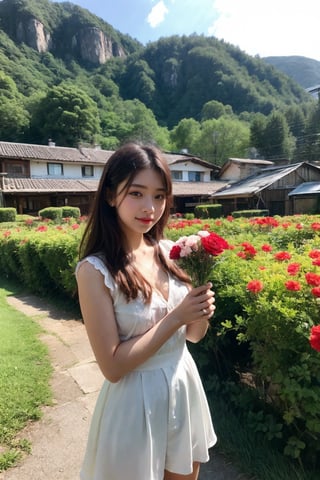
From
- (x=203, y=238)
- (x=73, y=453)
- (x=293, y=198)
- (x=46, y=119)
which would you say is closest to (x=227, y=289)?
(x=203, y=238)

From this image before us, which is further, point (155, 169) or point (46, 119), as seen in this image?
point (46, 119)

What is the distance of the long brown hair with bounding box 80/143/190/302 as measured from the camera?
135cm

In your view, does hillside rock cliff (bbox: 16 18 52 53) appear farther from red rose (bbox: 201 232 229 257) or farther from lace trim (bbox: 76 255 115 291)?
red rose (bbox: 201 232 229 257)

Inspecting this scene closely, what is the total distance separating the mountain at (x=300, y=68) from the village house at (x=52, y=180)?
115 m

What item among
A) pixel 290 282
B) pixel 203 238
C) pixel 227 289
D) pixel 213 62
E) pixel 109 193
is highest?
pixel 213 62

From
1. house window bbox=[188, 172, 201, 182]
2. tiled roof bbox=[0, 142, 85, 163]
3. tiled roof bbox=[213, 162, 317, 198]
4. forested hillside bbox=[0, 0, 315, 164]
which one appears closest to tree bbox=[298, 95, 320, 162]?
forested hillside bbox=[0, 0, 315, 164]

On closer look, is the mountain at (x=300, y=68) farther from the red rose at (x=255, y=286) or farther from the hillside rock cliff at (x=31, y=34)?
the red rose at (x=255, y=286)

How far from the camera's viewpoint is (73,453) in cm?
246

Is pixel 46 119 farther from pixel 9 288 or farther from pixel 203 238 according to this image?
pixel 203 238

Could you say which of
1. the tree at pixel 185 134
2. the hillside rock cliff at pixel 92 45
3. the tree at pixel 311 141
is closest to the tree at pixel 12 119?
the tree at pixel 185 134

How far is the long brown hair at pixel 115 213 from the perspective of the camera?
135 cm

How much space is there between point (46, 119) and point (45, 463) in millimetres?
52288

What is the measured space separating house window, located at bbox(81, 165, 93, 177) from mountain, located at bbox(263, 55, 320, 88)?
118 meters

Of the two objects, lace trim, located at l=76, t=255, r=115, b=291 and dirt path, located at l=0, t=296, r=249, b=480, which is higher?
lace trim, located at l=76, t=255, r=115, b=291
